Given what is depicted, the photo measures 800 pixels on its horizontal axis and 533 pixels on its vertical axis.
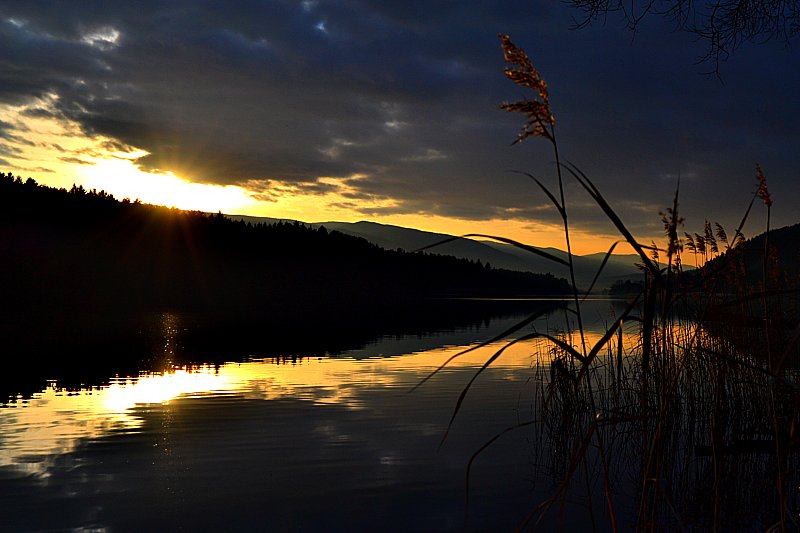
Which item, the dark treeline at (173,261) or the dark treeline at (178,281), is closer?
the dark treeline at (178,281)

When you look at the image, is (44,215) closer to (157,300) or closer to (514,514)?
(157,300)

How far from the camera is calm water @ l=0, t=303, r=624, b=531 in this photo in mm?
7715

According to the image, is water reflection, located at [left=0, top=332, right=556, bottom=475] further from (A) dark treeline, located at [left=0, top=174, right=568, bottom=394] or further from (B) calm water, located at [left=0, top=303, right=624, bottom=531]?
(A) dark treeline, located at [left=0, top=174, right=568, bottom=394]

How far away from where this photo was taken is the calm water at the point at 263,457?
25.3ft

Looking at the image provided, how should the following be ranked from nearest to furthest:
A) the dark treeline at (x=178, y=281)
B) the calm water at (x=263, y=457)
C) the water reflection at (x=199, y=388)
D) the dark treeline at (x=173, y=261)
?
the calm water at (x=263, y=457)
the water reflection at (x=199, y=388)
the dark treeline at (x=178, y=281)
the dark treeline at (x=173, y=261)

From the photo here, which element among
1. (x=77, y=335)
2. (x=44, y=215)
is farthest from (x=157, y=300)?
(x=77, y=335)

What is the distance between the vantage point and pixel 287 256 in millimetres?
146500

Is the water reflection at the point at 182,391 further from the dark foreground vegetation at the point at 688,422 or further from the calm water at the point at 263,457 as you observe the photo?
the dark foreground vegetation at the point at 688,422

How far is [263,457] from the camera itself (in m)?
10.3

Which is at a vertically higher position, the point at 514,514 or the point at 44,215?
the point at 44,215

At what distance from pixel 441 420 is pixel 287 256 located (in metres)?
136

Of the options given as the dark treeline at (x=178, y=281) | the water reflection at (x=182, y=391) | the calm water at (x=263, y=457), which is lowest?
the calm water at (x=263, y=457)

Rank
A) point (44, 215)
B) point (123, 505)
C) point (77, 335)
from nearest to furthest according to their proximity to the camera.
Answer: point (123, 505), point (77, 335), point (44, 215)

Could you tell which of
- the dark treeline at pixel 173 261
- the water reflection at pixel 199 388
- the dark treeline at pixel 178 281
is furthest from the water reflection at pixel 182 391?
the dark treeline at pixel 173 261
